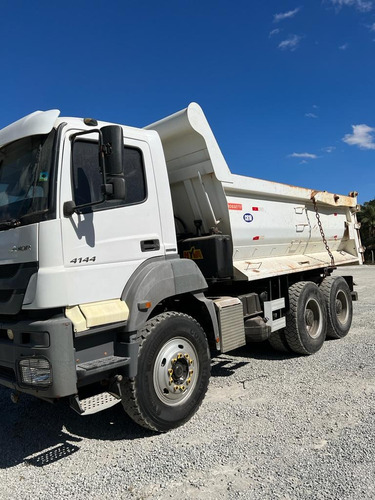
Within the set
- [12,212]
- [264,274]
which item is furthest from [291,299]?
[12,212]

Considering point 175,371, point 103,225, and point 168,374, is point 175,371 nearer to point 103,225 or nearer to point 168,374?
point 168,374

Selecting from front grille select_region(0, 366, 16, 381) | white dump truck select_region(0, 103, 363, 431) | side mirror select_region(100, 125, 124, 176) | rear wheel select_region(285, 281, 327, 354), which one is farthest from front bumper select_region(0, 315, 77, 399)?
rear wheel select_region(285, 281, 327, 354)

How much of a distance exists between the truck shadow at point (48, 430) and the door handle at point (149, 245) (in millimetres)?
1765

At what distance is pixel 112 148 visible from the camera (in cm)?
343

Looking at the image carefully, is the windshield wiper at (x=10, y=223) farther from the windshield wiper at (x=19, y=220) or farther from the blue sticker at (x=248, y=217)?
the blue sticker at (x=248, y=217)

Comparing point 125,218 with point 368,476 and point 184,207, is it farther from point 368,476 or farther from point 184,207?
point 368,476

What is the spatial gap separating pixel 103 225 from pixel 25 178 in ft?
2.56

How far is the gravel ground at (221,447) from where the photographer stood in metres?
3.12

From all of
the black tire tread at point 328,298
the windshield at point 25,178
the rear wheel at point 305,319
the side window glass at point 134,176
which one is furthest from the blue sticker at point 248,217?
the windshield at point 25,178

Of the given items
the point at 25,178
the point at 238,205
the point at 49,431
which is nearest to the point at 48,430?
the point at 49,431

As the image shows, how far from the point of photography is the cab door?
3.58 m

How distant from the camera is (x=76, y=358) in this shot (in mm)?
3508

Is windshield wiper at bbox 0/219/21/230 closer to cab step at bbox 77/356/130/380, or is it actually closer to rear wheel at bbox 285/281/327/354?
cab step at bbox 77/356/130/380

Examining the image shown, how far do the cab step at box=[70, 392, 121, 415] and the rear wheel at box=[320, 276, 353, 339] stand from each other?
4872mm
